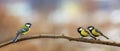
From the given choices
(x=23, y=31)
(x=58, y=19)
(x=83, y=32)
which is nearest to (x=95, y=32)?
(x=83, y=32)

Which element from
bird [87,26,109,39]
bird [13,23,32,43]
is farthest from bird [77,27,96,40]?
bird [13,23,32,43]

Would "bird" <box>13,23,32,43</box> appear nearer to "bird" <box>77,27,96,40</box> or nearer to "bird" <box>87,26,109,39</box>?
"bird" <box>77,27,96,40</box>

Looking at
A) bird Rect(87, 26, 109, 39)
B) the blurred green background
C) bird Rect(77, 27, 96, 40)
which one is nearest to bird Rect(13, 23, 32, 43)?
the blurred green background

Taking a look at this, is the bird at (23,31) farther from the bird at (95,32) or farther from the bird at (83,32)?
the bird at (95,32)

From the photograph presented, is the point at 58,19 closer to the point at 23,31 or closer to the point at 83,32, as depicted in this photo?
the point at 83,32

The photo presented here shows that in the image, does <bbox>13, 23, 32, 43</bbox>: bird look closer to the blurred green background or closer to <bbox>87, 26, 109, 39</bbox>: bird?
the blurred green background

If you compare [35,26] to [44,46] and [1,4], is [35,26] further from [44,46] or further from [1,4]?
[1,4]

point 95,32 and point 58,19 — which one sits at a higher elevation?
point 58,19

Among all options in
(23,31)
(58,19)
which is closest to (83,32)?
(58,19)

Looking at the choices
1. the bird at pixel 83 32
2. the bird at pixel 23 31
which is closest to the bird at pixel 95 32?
the bird at pixel 83 32
